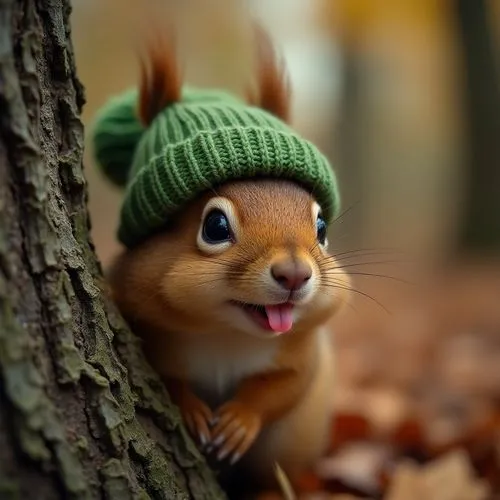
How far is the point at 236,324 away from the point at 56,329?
47 cm

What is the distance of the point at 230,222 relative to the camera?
5.32ft

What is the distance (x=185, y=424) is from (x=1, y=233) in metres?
0.75

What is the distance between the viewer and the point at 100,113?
217 centimetres

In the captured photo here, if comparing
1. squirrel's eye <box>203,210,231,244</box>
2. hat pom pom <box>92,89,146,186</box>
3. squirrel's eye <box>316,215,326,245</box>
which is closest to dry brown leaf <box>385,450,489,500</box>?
squirrel's eye <box>316,215,326,245</box>

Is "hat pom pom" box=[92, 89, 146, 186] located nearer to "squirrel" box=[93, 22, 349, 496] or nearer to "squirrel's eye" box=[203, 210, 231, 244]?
"squirrel" box=[93, 22, 349, 496]

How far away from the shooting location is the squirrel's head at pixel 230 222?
157 cm

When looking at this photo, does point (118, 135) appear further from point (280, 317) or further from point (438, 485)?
point (438, 485)

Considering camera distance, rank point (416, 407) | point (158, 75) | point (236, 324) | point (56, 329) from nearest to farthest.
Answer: point (56, 329), point (236, 324), point (158, 75), point (416, 407)

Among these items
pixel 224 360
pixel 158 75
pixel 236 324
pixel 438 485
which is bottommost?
pixel 438 485

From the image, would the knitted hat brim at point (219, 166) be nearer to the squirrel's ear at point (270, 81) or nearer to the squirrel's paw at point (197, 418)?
the squirrel's ear at point (270, 81)

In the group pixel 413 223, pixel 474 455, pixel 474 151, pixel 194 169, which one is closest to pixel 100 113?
pixel 194 169

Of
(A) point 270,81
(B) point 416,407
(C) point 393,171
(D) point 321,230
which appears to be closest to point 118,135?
(A) point 270,81

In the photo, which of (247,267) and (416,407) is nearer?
(247,267)

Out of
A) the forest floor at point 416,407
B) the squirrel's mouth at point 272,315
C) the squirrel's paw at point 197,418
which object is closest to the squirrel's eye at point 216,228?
the squirrel's mouth at point 272,315
